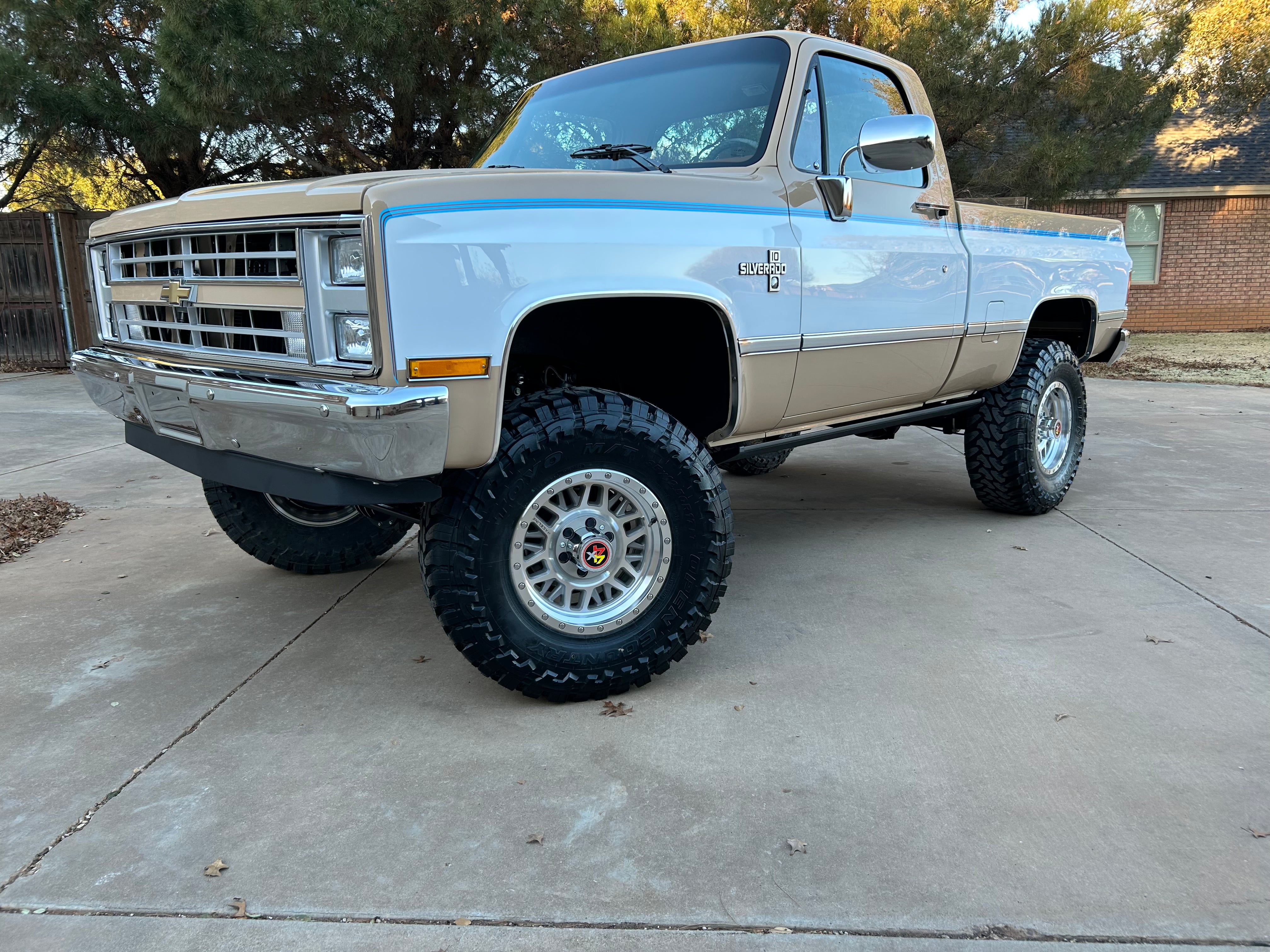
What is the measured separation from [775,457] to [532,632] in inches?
151

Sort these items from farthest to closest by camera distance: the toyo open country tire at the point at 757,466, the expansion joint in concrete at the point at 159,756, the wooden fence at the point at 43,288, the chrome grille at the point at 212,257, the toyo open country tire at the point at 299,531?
the wooden fence at the point at 43,288 → the toyo open country tire at the point at 757,466 → the toyo open country tire at the point at 299,531 → the chrome grille at the point at 212,257 → the expansion joint in concrete at the point at 159,756

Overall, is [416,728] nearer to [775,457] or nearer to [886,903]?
[886,903]

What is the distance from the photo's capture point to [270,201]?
2740 millimetres

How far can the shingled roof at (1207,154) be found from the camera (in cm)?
1812

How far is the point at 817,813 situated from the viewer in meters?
2.48

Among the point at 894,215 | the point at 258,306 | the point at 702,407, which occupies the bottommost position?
the point at 702,407

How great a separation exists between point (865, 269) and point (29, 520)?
4617mm

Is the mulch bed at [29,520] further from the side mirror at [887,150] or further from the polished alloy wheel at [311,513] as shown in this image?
the side mirror at [887,150]

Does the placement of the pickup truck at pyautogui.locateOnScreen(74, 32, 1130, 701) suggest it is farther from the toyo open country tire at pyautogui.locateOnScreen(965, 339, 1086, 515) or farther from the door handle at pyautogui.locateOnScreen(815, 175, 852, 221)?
the toyo open country tire at pyautogui.locateOnScreen(965, 339, 1086, 515)

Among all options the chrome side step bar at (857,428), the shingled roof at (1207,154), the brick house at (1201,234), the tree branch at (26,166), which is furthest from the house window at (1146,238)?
the tree branch at (26,166)

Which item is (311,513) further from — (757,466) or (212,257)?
(757,466)

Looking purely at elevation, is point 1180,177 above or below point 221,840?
above

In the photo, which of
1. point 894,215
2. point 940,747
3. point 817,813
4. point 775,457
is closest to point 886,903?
point 817,813

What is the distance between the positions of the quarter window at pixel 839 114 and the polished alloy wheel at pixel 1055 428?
178cm
